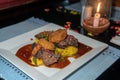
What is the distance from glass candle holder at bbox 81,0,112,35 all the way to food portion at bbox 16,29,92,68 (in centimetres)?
14

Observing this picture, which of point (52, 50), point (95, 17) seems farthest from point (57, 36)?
point (95, 17)

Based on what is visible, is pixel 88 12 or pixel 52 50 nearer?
pixel 52 50

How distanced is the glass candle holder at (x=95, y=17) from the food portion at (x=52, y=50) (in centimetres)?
14

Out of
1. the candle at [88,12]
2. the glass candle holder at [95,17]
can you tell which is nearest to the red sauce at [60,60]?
the glass candle holder at [95,17]

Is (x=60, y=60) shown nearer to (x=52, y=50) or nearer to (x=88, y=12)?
→ (x=52, y=50)

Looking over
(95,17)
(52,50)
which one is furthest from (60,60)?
(95,17)

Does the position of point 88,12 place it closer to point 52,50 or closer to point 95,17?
point 95,17

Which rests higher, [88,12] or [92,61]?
[88,12]

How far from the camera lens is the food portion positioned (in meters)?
0.62

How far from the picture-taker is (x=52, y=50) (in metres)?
0.65

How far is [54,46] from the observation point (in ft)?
2.18

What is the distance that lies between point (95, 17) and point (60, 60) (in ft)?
1.00

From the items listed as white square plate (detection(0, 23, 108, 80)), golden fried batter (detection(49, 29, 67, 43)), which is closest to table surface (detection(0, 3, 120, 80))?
white square plate (detection(0, 23, 108, 80))

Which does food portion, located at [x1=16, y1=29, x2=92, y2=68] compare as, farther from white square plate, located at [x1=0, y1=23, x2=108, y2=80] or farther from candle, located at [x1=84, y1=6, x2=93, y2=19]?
candle, located at [x1=84, y1=6, x2=93, y2=19]
